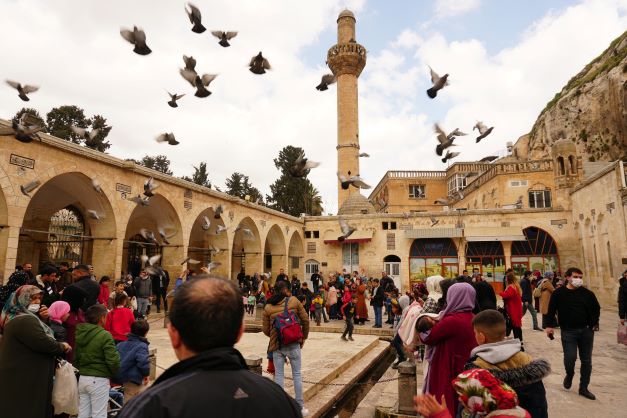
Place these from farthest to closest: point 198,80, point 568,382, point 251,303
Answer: point 251,303
point 198,80
point 568,382

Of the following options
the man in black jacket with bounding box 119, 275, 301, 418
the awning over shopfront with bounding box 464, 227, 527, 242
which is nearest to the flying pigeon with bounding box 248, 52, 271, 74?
the man in black jacket with bounding box 119, 275, 301, 418

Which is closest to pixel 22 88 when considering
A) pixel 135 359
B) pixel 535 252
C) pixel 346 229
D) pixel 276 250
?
pixel 135 359

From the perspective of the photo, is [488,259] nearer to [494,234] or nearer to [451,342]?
[494,234]

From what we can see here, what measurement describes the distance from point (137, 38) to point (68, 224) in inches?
438

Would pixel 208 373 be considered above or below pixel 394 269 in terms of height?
below

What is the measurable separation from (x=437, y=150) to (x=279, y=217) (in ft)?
45.5

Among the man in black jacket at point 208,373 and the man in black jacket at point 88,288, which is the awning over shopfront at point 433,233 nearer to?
the man in black jacket at point 88,288

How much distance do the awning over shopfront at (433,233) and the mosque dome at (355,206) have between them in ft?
12.8

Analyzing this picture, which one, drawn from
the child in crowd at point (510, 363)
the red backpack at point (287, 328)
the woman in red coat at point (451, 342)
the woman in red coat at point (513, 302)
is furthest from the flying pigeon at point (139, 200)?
the child in crowd at point (510, 363)

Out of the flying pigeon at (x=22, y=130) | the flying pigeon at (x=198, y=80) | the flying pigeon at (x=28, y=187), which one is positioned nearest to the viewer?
the flying pigeon at (x=198, y=80)

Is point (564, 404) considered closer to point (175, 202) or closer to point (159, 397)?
point (159, 397)

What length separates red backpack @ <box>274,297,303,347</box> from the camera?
4.69 metres

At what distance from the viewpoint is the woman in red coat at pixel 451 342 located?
3229 mm

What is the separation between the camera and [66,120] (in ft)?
100.0
